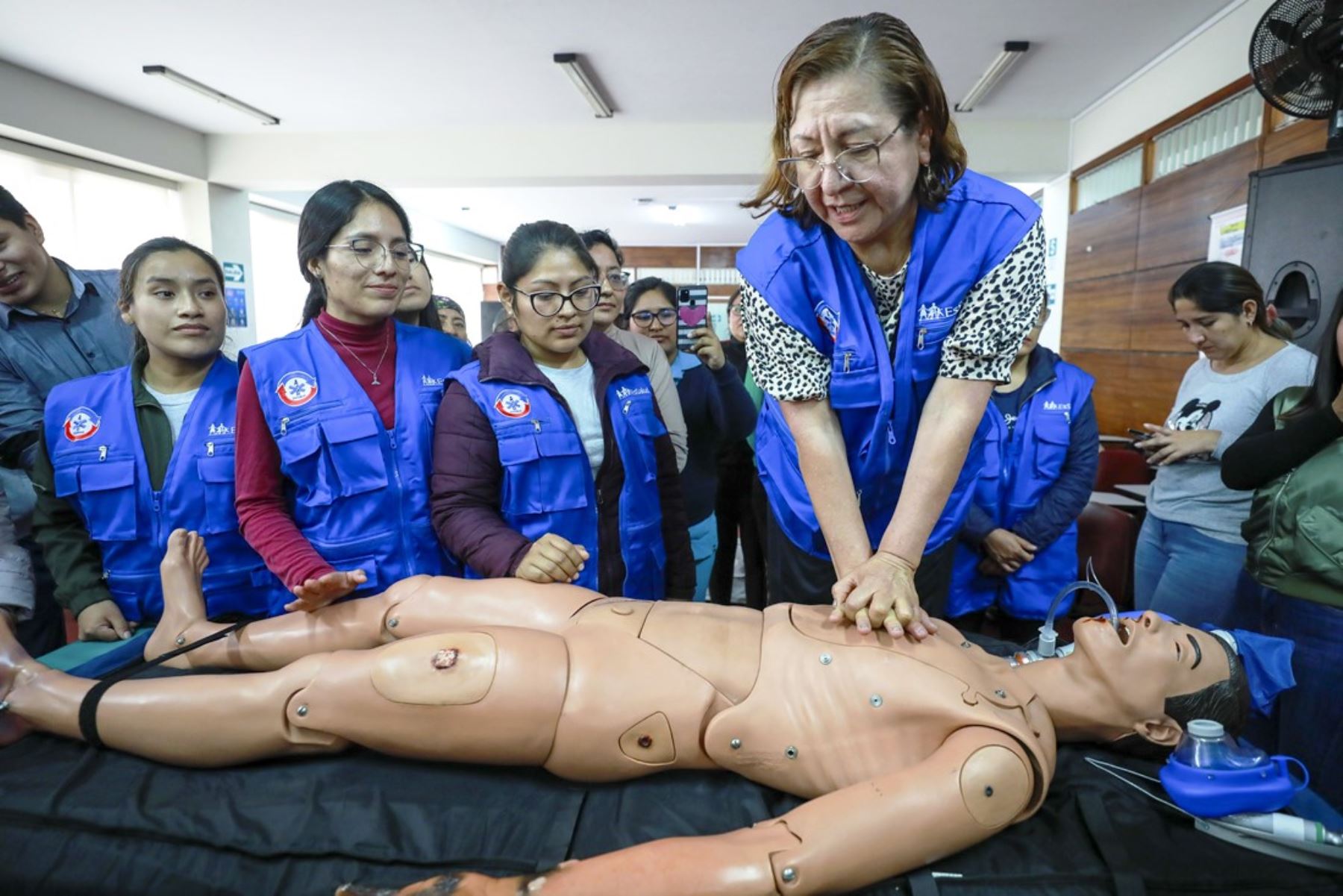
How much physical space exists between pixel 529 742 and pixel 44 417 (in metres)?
1.42

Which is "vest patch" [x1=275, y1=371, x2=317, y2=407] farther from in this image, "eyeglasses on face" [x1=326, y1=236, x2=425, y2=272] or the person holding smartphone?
the person holding smartphone

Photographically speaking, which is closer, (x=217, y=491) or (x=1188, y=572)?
(x=217, y=491)

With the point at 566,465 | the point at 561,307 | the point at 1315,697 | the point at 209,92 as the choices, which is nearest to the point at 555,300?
the point at 561,307

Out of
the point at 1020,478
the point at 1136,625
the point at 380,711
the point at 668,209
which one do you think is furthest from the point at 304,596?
the point at 668,209

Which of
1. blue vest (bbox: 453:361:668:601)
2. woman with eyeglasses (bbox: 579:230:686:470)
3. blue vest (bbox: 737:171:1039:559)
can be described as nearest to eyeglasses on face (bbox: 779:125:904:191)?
blue vest (bbox: 737:171:1039:559)

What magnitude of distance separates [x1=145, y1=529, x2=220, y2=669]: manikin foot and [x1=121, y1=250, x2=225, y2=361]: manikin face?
0.42m

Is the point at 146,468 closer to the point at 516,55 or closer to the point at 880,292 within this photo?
the point at 880,292

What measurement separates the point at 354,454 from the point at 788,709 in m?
1.02

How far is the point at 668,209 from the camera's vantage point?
8914 mm

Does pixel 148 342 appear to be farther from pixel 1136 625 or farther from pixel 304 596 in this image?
pixel 1136 625

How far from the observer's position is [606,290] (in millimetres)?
2178

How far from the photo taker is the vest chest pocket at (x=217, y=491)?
1.56 meters

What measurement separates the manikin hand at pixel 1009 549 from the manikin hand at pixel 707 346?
991mm

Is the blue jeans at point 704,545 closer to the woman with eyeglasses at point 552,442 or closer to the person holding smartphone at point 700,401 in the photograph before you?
the person holding smartphone at point 700,401
